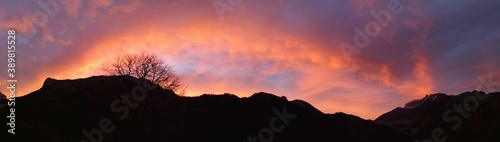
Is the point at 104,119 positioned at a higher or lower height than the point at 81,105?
lower

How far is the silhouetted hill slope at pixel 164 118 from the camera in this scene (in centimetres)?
2930

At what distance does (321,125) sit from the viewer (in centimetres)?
6234

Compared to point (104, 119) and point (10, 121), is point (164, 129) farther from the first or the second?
point (10, 121)

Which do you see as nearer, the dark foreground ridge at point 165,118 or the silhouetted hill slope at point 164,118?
the dark foreground ridge at point 165,118

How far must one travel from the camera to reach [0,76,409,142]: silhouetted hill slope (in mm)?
29297

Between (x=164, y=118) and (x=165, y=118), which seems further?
(x=165, y=118)

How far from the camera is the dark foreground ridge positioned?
2899 cm

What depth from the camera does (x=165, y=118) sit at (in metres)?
36.1

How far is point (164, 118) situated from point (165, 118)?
1.14ft

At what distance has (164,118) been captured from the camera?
35.8 m

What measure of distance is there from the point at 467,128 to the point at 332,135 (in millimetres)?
24058

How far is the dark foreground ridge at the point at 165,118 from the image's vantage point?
28994 millimetres

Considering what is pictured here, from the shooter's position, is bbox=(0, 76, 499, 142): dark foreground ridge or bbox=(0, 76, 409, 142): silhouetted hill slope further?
bbox=(0, 76, 409, 142): silhouetted hill slope

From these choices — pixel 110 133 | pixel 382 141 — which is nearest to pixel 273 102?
pixel 382 141
